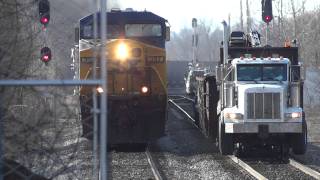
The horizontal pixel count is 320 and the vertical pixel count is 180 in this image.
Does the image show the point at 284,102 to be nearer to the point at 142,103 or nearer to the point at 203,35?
the point at 142,103

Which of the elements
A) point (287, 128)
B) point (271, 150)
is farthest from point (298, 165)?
point (271, 150)

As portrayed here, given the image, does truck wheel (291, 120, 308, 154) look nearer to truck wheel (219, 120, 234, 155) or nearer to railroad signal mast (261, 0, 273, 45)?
truck wheel (219, 120, 234, 155)

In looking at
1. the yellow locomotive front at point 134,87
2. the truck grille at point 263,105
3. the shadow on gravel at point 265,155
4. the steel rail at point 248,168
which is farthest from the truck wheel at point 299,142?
the yellow locomotive front at point 134,87

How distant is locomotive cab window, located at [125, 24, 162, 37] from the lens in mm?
19500

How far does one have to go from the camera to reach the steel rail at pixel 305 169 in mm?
14617

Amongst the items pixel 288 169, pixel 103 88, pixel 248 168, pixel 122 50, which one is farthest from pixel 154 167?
pixel 103 88

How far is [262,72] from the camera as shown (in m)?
18.1

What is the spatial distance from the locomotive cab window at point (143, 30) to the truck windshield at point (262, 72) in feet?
9.62

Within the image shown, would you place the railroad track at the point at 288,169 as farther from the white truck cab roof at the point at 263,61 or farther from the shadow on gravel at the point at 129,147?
the shadow on gravel at the point at 129,147

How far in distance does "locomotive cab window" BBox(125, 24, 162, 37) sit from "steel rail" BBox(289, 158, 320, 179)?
5.61 m

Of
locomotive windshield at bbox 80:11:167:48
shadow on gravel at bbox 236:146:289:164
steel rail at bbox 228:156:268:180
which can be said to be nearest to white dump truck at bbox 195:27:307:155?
shadow on gravel at bbox 236:146:289:164

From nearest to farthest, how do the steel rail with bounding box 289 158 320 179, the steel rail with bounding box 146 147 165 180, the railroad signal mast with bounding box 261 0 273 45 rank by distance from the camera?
the steel rail with bounding box 146 147 165 180 < the steel rail with bounding box 289 158 320 179 < the railroad signal mast with bounding box 261 0 273 45

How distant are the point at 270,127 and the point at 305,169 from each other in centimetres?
208

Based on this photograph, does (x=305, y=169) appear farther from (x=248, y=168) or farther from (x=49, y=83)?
(x=49, y=83)
